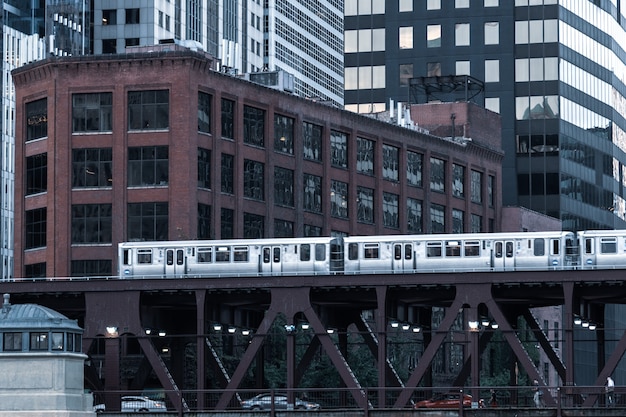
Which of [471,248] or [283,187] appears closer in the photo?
[471,248]

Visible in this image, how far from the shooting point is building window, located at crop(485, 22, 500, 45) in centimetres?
19050

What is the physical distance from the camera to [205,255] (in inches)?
4060

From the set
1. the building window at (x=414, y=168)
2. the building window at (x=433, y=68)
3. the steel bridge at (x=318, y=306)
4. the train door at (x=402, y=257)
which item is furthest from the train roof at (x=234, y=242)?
the building window at (x=433, y=68)

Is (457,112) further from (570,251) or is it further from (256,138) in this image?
(570,251)

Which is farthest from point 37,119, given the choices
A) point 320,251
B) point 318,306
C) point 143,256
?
point 320,251

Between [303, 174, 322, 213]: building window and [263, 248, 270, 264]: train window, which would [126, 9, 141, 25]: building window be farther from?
[263, 248, 270, 264]: train window

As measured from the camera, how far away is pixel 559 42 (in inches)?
7352

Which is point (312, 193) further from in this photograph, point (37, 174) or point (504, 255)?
point (504, 255)

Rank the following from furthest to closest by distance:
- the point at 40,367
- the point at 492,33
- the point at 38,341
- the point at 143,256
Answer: the point at 492,33
the point at 143,256
the point at 38,341
the point at 40,367

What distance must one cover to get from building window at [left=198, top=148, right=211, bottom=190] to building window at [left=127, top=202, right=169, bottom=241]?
11.2 feet

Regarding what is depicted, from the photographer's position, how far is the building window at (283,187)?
131 meters

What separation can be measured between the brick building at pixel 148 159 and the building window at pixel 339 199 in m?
2.18

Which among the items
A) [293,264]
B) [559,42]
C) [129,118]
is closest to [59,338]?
[293,264]

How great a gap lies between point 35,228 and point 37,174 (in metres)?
3.98
